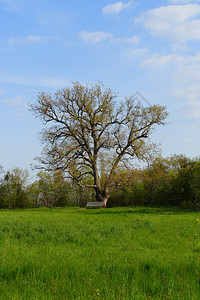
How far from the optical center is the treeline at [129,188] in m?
31.2

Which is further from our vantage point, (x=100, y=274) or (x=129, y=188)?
(x=129, y=188)

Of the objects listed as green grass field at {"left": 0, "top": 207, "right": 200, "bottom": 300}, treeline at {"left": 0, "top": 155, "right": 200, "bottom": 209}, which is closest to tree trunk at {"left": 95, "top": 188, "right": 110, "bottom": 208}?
treeline at {"left": 0, "top": 155, "right": 200, "bottom": 209}

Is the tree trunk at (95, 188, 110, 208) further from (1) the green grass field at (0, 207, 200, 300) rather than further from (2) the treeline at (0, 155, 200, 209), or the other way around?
(1) the green grass field at (0, 207, 200, 300)

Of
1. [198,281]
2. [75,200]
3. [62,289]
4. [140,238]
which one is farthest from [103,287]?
[75,200]

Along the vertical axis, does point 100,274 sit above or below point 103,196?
below

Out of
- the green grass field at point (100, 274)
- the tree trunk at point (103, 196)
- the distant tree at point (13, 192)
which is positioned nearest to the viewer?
the green grass field at point (100, 274)

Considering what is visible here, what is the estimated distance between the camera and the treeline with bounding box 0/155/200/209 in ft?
102

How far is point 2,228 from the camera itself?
10.5 meters

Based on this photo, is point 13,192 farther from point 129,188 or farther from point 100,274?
point 100,274

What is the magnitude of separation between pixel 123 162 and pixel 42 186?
20.6 meters


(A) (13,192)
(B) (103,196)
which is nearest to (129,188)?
(B) (103,196)

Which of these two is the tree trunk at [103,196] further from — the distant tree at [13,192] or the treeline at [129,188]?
the distant tree at [13,192]

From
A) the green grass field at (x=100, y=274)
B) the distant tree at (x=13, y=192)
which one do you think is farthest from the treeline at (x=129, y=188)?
the green grass field at (x=100, y=274)

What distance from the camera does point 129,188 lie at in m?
32.8
